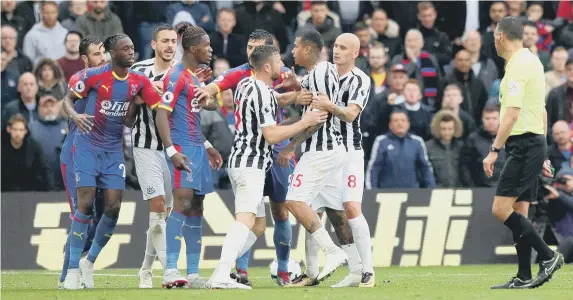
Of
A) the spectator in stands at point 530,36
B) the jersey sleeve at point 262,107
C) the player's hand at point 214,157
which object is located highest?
the spectator in stands at point 530,36

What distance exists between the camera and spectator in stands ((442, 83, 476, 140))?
65.0 ft

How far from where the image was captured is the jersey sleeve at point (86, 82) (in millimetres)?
12938

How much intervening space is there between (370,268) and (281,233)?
139cm

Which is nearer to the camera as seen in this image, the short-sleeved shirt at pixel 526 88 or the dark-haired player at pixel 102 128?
the short-sleeved shirt at pixel 526 88

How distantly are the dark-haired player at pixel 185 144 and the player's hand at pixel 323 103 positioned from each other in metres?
1.19

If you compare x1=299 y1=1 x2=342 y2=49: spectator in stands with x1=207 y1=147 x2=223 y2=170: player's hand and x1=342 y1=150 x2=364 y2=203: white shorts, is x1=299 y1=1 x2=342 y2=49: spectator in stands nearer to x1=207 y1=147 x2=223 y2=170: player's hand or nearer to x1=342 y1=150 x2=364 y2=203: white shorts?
x1=207 y1=147 x2=223 y2=170: player's hand

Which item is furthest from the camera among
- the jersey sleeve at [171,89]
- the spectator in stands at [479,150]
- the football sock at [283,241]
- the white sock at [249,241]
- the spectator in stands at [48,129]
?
the spectator in stands at [479,150]

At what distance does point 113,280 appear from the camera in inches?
586

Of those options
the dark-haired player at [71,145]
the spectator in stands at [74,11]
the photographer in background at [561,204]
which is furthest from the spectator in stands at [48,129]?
the photographer in background at [561,204]

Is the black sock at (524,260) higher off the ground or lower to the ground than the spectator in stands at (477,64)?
lower

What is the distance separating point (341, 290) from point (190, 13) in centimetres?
899

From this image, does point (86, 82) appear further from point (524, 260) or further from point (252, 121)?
point (524, 260)

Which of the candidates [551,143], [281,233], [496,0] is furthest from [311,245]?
[496,0]

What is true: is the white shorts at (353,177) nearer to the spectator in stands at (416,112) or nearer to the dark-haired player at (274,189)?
the dark-haired player at (274,189)
